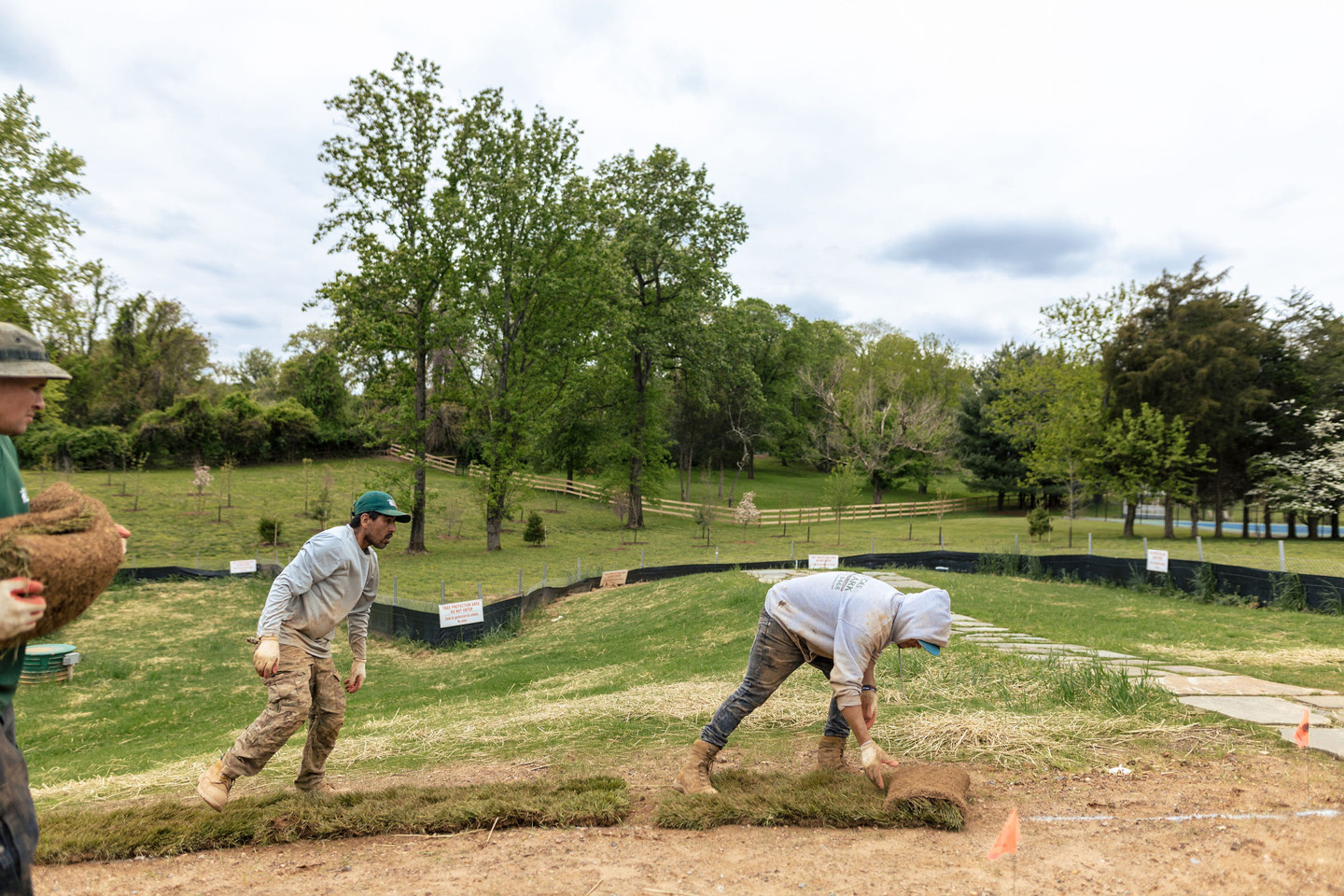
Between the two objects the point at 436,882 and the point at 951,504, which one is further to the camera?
the point at 951,504

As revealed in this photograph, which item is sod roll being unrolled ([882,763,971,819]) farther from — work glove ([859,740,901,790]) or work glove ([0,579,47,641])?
work glove ([0,579,47,641])

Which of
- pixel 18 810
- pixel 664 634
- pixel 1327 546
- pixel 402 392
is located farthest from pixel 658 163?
pixel 18 810

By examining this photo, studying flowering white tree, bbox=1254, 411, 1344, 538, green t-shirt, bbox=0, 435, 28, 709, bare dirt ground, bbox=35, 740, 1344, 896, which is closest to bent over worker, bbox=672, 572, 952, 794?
bare dirt ground, bbox=35, 740, 1344, 896

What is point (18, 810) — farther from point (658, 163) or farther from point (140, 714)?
point (658, 163)

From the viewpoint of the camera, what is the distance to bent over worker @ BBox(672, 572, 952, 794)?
416cm

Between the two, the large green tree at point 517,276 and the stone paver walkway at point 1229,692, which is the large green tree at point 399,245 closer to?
the large green tree at point 517,276

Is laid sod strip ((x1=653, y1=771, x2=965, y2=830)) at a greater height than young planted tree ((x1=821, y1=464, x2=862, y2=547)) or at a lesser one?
lesser

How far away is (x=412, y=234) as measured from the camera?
27953mm

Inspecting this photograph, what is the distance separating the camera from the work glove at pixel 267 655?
4.34 meters

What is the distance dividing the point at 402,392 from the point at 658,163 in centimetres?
1631

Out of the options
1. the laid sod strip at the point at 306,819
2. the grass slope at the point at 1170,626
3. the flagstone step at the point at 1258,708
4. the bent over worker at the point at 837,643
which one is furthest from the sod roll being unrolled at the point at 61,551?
the grass slope at the point at 1170,626

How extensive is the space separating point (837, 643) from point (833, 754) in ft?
3.76

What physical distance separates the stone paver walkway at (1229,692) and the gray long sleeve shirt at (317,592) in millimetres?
6348

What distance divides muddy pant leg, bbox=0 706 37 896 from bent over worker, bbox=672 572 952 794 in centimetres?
314
